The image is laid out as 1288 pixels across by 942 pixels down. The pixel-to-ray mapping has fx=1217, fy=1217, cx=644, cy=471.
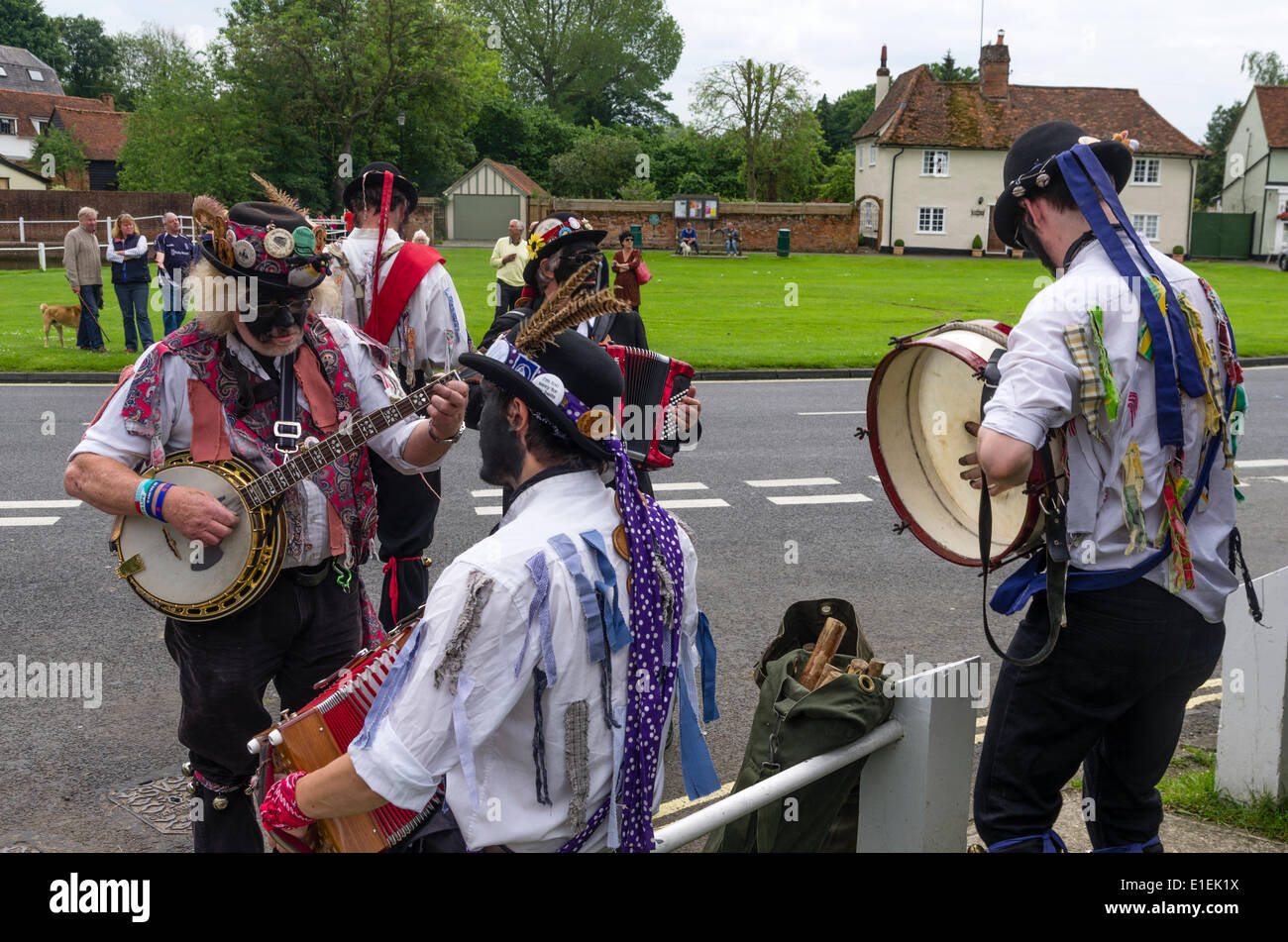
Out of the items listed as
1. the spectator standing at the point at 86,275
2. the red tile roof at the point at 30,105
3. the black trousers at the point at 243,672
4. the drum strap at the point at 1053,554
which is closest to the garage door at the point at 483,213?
the red tile roof at the point at 30,105

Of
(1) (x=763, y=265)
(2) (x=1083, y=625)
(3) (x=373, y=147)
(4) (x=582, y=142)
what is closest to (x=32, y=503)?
(2) (x=1083, y=625)

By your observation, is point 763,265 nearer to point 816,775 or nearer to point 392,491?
point 392,491

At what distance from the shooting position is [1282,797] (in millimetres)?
4266

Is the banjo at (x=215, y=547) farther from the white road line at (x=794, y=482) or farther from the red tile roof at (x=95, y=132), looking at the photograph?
the red tile roof at (x=95, y=132)

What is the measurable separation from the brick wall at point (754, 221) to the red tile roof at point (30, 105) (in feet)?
154

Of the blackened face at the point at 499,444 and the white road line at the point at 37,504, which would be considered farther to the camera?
the white road line at the point at 37,504

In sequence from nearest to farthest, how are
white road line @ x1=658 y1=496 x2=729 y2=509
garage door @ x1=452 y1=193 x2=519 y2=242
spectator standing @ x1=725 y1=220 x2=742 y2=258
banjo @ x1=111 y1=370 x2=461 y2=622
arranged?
banjo @ x1=111 y1=370 x2=461 y2=622
white road line @ x1=658 y1=496 x2=729 y2=509
spectator standing @ x1=725 y1=220 x2=742 y2=258
garage door @ x1=452 y1=193 x2=519 y2=242

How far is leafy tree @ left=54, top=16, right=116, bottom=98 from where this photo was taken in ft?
324

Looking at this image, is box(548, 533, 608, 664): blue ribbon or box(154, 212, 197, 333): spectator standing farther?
box(154, 212, 197, 333): spectator standing

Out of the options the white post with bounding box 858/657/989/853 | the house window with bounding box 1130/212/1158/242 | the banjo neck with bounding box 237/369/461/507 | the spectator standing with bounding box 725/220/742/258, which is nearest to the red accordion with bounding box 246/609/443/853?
the banjo neck with bounding box 237/369/461/507

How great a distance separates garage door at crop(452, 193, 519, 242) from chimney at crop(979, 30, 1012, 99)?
22212mm

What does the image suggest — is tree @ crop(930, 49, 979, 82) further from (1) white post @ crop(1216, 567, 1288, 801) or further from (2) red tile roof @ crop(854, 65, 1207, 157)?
(1) white post @ crop(1216, 567, 1288, 801)

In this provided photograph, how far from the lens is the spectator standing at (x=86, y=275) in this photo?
1781cm
